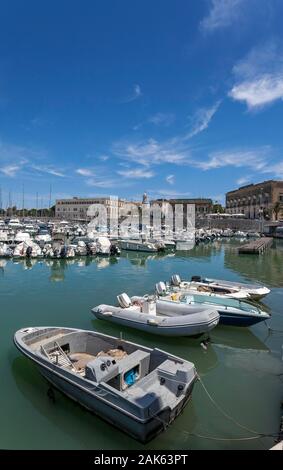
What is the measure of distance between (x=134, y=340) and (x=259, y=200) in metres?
124

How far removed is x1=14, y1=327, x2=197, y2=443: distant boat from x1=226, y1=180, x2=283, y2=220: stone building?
319 ft

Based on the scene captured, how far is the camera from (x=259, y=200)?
127312 mm

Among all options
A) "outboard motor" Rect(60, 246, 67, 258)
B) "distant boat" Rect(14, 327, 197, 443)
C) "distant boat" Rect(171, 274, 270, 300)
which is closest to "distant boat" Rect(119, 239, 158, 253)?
"outboard motor" Rect(60, 246, 67, 258)

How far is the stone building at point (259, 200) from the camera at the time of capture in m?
112

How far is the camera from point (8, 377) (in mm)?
10484

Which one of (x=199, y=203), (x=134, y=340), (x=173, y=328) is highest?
(x=199, y=203)

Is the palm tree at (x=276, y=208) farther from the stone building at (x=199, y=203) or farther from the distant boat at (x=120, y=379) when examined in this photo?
the distant boat at (x=120, y=379)

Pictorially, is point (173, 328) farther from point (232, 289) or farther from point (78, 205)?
point (78, 205)

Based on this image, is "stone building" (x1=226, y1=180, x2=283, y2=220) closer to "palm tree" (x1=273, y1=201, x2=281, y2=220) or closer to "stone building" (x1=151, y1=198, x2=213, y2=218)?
"palm tree" (x1=273, y1=201, x2=281, y2=220)

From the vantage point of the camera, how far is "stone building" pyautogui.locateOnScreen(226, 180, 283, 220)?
11175cm

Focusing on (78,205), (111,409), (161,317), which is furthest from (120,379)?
(78,205)
